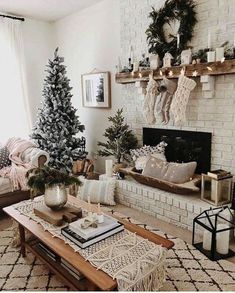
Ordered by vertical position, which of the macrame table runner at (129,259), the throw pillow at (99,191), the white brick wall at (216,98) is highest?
the white brick wall at (216,98)

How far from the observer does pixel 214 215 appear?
2.35m

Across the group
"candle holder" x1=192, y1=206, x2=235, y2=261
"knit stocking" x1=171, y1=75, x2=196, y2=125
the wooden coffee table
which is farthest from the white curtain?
"candle holder" x1=192, y1=206, x2=235, y2=261

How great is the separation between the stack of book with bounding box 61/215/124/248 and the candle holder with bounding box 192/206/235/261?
0.84 meters

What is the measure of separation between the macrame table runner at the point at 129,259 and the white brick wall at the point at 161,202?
3.32 feet

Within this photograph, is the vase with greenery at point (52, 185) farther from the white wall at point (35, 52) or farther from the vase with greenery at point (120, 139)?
the white wall at point (35, 52)

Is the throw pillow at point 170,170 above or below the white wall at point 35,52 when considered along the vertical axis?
below

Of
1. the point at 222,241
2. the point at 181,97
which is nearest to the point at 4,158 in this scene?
the point at 181,97

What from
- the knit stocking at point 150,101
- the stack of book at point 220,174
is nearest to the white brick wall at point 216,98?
the stack of book at point 220,174

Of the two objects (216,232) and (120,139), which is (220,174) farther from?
(120,139)

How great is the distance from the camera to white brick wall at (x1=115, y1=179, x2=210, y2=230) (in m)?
2.72

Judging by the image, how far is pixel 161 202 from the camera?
2965 mm

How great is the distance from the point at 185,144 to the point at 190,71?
2.80ft

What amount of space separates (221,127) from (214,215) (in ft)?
3.25

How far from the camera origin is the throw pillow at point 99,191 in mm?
3305
